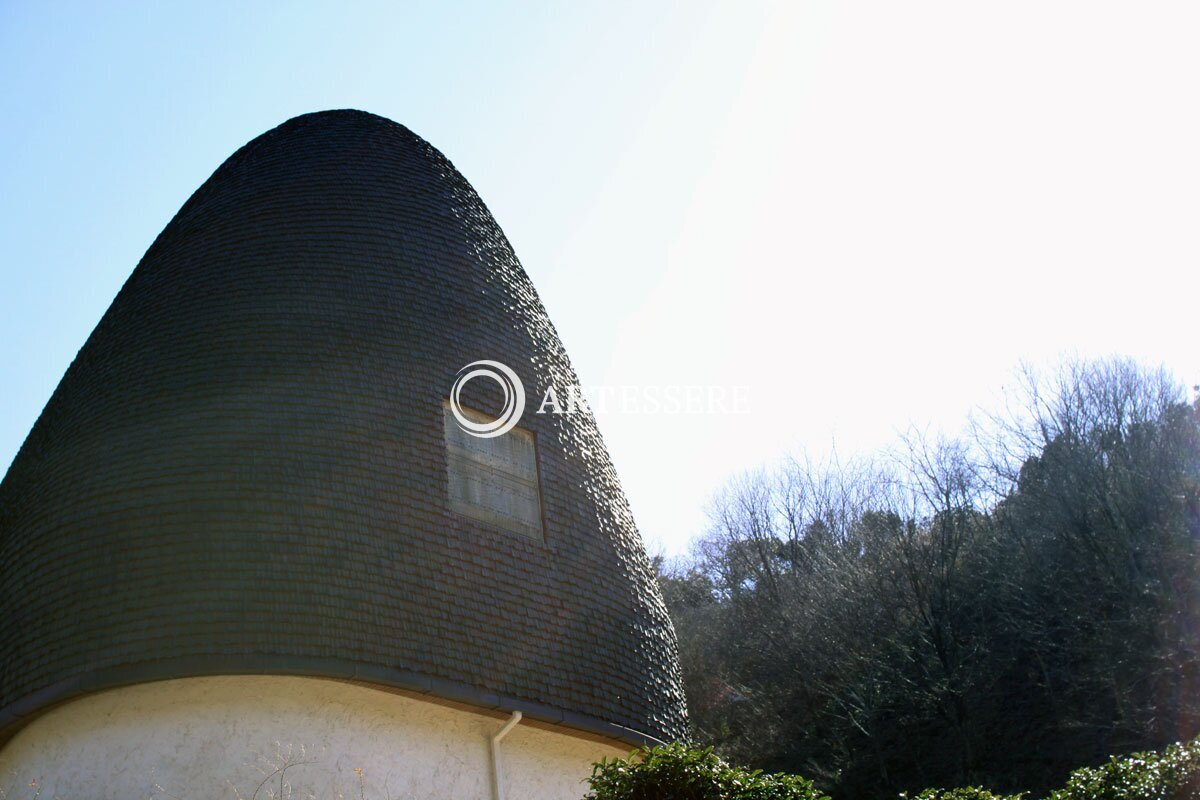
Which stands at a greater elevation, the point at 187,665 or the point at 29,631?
the point at 29,631

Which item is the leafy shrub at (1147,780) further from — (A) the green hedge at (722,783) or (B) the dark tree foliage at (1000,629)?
(B) the dark tree foliage at (1000,629)

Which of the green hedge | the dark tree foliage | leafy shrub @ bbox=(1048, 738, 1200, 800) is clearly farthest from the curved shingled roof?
the dark tree foliage

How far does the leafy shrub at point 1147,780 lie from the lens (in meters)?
7.46

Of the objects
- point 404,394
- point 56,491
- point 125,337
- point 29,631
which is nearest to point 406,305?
point 404,394

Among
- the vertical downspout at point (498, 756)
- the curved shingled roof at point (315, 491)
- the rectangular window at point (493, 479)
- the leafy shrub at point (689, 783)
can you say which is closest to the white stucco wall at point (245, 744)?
the vertical downspout at point (498, 756)

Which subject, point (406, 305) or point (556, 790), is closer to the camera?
point (556, 790)

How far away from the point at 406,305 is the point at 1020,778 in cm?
1794

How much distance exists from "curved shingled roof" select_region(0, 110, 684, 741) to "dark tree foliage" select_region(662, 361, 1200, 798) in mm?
15115

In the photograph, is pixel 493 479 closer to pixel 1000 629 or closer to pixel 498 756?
pixel 498 756

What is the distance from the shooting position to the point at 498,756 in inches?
384

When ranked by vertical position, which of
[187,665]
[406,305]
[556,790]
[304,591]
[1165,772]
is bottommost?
[1165,772]

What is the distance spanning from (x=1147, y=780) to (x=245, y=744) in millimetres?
6555

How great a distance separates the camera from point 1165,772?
25.1ft

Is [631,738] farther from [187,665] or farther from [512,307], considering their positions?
[512,307]
